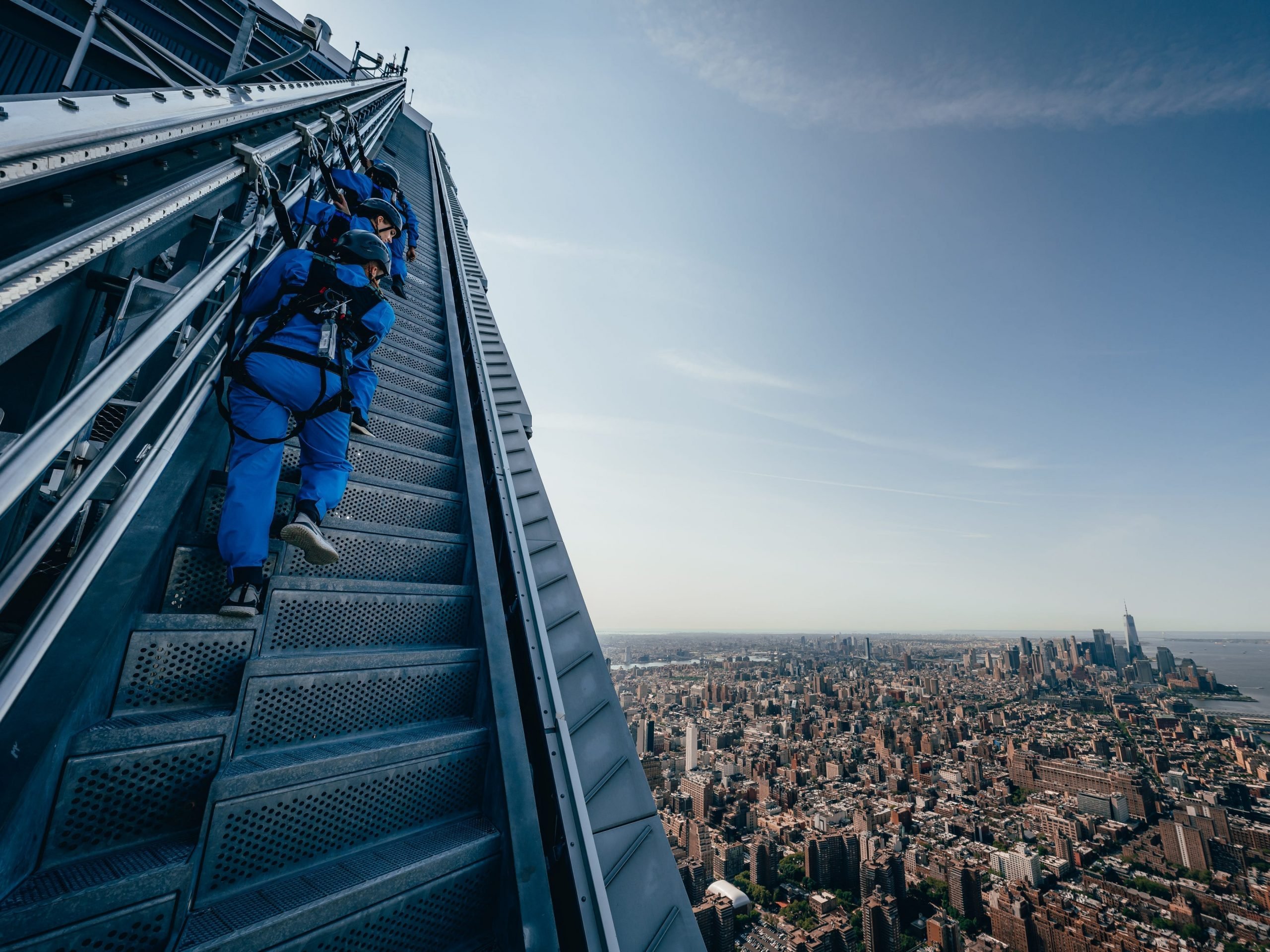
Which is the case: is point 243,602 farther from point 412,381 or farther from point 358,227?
point 412,381

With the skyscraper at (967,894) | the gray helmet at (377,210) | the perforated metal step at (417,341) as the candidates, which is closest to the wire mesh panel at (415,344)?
the perforated metal step at (417,341)

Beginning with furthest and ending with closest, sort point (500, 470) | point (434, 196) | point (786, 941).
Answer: point (786, 941)
point (434, 196)
point (500, 470)

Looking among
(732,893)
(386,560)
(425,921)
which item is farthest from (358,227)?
(732,893)

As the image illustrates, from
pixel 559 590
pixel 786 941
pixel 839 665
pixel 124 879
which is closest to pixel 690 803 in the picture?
pixel 786 941

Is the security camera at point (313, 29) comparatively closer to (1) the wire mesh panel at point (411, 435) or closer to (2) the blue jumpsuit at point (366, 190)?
(2) the blue jumpsuit at point (366, 190)

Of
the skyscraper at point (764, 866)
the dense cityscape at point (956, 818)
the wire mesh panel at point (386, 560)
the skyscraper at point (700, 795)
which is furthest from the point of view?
the skyscraper at point (700, 795)

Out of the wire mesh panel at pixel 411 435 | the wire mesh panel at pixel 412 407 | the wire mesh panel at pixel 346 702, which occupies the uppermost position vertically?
the wire mesh panel at pixel 412 407

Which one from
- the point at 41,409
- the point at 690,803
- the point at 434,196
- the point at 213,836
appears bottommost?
the point at 690,803

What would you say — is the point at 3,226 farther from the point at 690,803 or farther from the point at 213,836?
the point at 690,803
